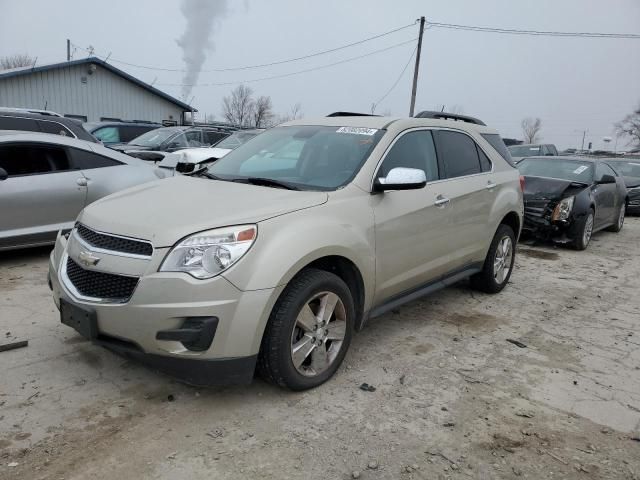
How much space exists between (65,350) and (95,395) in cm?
74

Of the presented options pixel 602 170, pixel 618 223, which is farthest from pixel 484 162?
Result: pixel 618 223

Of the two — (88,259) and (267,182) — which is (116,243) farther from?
(267,182)

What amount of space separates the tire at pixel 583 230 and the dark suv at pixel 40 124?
7717mm

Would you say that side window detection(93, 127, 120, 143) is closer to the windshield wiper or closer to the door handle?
the windshield wiper

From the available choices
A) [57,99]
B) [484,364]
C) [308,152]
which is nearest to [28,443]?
[308,152]

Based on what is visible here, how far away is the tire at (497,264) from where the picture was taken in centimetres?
522

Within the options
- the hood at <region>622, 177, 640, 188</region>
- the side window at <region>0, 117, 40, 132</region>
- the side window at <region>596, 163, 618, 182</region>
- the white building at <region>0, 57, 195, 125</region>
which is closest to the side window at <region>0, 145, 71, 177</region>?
the side window at <region>0, 117, 40, 132</region>

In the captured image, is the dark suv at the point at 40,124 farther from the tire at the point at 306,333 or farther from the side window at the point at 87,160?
the tire at the point at 306,333

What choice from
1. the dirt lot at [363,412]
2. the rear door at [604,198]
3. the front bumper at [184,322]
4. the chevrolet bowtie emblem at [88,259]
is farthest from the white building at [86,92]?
the front bumper at [184,322]

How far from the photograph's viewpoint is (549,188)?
8.32 meters

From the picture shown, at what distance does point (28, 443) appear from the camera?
262 centimetres

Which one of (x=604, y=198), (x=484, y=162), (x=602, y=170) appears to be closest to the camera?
(x=484, y=162)

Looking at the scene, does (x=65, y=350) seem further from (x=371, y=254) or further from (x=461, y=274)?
(x=461, y=274)

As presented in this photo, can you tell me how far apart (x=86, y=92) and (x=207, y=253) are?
2471 centimetres
